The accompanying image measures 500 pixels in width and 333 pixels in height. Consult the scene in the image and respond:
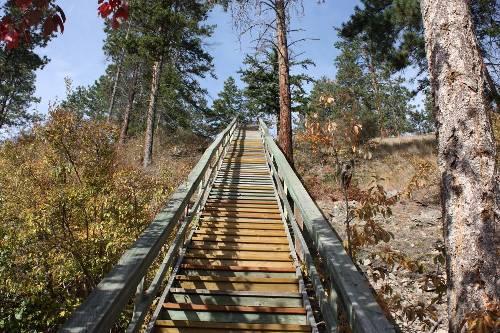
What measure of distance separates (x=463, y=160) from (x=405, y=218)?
9231 mm

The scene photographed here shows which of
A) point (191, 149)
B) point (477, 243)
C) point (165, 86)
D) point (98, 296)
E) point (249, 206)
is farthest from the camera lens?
point (191, 149)

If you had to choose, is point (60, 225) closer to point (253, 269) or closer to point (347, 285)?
point (253, 269)

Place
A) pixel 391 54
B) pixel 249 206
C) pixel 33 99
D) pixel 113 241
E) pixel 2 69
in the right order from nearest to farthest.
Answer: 1. pixel 113 241
2. pixel 249 206
3. pixel 391 54
4. pixel 2 69
5. pixel 33 99

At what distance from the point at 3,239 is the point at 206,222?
3.65 metres

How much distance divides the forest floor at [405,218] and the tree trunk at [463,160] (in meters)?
1.57

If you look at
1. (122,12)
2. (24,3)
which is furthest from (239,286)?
(24,3)

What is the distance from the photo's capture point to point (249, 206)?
27.0 ft

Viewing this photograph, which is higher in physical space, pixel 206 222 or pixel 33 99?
pixel 33 99

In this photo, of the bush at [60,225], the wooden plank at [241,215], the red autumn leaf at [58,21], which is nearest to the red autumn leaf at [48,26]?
the red autumn leaf at [58,21]

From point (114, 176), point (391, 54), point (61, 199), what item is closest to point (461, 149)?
point (61, 199)

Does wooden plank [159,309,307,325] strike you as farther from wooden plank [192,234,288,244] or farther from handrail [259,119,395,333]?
wooden plank [192,234,288,244]

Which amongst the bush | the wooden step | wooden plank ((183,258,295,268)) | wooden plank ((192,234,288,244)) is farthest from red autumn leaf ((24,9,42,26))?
the bush

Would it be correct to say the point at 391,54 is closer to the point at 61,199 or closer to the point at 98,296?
the point at 61,199

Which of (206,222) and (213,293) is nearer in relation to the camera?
(213,293)
